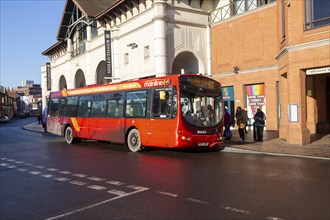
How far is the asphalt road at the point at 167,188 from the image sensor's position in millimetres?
6008

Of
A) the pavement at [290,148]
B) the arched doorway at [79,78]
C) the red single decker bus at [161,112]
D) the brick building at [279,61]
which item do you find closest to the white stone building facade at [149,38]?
the brick building at [279,61]

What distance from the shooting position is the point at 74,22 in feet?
134

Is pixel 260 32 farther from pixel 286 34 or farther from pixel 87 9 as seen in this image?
pixel 87 9

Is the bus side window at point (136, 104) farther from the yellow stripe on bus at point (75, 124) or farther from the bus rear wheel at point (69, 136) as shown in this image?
the bus rear wheel at point (69, 136)

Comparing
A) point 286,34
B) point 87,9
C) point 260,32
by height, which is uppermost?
point 87,9

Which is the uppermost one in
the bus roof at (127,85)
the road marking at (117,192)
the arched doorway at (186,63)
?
the arched doorway at (186,63)

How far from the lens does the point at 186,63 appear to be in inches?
1112

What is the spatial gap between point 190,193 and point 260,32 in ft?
58.6

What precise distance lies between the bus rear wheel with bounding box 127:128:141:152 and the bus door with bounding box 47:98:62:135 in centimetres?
709

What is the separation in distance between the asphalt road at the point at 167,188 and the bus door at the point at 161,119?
1020 millimetres

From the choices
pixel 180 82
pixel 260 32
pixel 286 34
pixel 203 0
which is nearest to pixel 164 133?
pixel 180 82

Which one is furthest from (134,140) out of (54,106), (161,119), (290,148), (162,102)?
(54,106)

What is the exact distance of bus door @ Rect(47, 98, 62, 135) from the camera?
20859 mm

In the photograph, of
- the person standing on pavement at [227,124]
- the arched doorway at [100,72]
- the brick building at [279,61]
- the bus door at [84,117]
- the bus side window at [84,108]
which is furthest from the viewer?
the arched doorway at [100,72]
